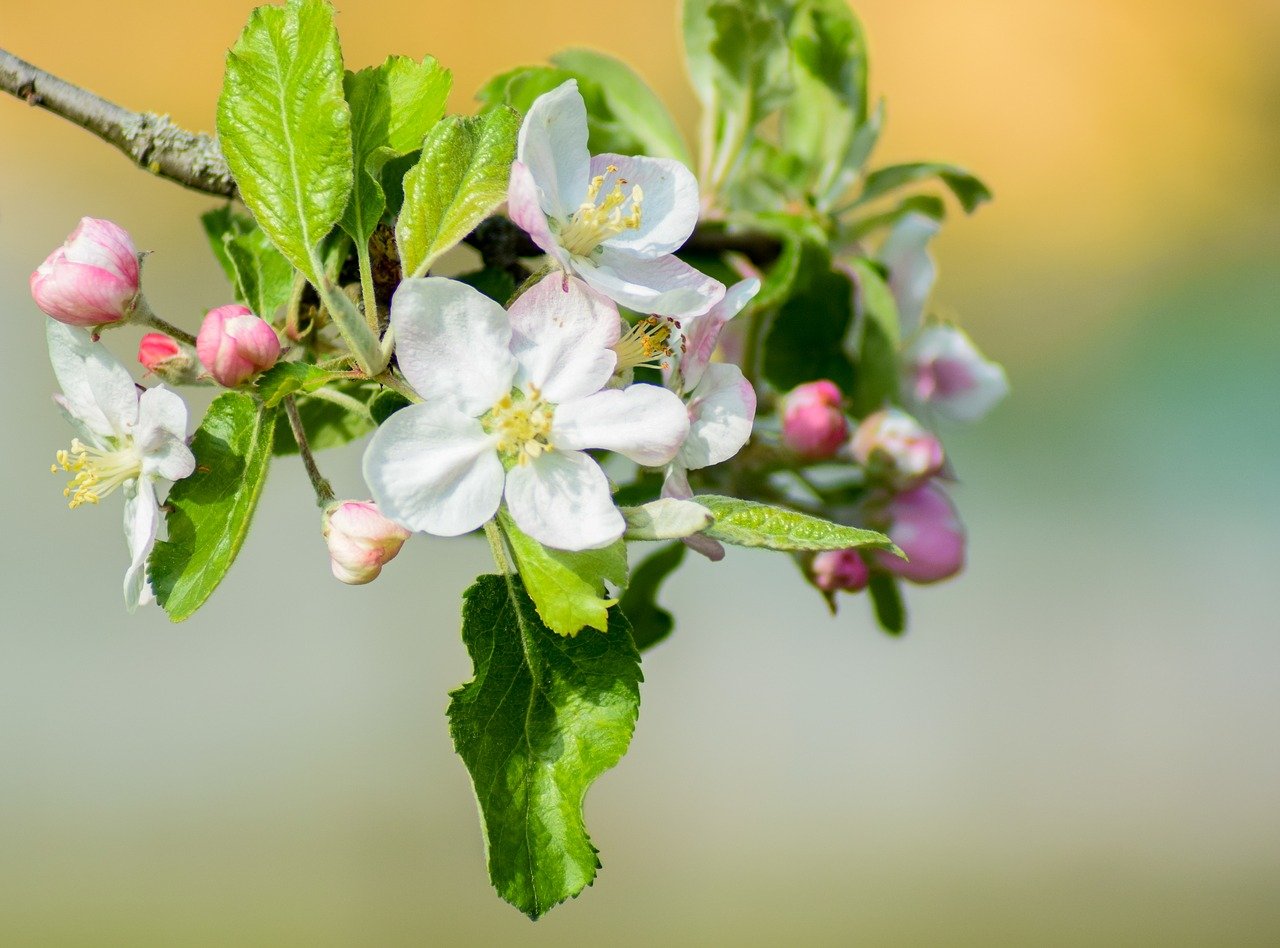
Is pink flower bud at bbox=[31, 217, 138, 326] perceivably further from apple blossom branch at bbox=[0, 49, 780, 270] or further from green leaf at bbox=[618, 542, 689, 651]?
green leaf at bbox=[618, 542, 689, 651]

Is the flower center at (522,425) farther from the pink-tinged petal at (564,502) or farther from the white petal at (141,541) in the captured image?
the white petal at (141,541)

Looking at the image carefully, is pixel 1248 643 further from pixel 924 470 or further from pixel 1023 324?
pixel 924 470

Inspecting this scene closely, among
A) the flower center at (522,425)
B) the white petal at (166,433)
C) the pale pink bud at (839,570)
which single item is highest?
the flower center at (522,425)

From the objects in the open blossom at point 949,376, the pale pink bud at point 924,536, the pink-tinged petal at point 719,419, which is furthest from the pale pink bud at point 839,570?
the pink-tinged petal at point 719,419

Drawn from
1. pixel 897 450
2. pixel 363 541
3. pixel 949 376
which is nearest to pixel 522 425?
pixel 363 541

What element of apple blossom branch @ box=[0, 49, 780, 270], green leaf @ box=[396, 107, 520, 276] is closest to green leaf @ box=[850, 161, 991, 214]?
apple blossom branch @ box=[0, 49, 780, 270]
